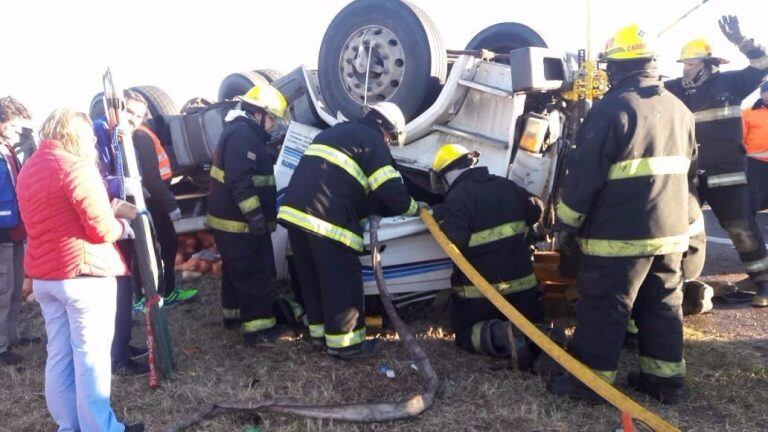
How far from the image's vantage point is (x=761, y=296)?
15.0 feet

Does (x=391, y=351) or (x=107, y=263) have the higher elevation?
(x=107, y=263)

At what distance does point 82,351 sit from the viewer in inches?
109

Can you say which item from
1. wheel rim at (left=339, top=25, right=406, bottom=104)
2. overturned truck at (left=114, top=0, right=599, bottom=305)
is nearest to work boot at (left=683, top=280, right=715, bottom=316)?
overturned truck at (left=114, top=0, right=599, bottom=305)

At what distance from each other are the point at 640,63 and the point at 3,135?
3.76 meters

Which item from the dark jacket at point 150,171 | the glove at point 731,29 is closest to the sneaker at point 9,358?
the dark jacket at point 150,171

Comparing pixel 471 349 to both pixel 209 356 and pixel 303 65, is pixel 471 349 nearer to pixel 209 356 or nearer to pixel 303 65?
pixel 209 356

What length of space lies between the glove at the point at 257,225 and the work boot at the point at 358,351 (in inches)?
34.5

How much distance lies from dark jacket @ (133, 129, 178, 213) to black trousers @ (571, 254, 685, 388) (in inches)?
129

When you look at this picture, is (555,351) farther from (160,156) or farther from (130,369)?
(160,156)

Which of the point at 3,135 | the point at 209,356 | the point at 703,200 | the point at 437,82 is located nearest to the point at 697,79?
the point at 703,200

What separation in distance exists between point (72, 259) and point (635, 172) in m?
2.60

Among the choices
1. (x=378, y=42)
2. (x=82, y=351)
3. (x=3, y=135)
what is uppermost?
(x=378, y=42)

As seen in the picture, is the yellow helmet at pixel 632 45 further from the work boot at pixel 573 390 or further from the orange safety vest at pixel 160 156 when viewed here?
the orange safety vest at pixel 160 156

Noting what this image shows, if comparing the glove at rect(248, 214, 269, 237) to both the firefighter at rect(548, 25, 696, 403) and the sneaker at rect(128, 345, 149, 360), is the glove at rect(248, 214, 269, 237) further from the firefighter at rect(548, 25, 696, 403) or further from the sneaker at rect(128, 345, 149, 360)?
the firefighter at rect(548, 25, 696, 403)
